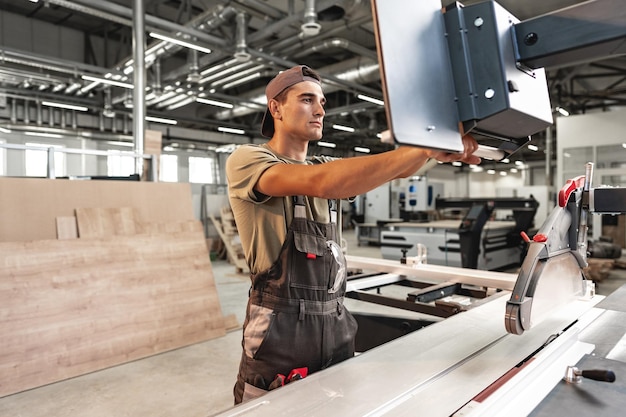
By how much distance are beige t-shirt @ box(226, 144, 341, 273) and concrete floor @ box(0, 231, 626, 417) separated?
1.52m

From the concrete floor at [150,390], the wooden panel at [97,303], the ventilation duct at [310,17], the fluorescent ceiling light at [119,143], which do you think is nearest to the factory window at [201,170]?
the fluorescent ceiling light at [119,143]

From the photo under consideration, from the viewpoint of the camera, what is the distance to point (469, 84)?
2.15 feet

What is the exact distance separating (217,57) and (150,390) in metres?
5.01

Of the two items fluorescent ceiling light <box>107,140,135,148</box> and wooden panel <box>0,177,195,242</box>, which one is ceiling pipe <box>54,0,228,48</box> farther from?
fluorescent ceiling light <box>107,140,135,148</box>

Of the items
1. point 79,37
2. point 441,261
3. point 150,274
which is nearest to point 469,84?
point 150,274

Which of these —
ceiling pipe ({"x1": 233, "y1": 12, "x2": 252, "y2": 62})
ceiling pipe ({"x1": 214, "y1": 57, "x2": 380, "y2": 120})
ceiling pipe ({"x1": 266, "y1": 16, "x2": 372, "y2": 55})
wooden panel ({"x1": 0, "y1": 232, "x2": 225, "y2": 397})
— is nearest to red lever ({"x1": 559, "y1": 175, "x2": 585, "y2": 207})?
wooden panel ({"x1": 0, "y1": 232, "x2": 225, "y2": 397})

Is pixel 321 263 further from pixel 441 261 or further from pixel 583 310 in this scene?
pixel 441 261

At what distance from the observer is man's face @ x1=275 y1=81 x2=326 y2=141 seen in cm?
114

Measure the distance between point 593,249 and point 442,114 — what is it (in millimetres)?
6665

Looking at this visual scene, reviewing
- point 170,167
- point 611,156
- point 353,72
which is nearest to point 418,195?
point 353,72

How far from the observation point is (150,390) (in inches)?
103

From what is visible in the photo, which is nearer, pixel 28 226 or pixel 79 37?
pixel 28 226

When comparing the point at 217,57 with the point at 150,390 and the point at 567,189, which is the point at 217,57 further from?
the point at 567,189

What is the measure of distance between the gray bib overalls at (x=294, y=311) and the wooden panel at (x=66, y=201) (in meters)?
2.60
